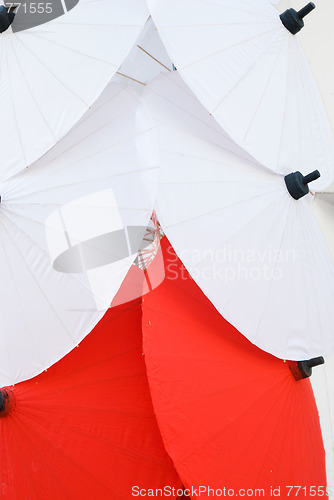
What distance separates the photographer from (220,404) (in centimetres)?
173

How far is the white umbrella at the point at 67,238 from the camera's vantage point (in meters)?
1.61

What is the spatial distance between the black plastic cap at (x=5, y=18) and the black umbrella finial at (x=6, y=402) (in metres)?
1.13

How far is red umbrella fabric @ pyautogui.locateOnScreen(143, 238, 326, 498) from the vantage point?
166 cm

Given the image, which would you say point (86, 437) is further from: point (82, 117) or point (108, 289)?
point (82, 117)

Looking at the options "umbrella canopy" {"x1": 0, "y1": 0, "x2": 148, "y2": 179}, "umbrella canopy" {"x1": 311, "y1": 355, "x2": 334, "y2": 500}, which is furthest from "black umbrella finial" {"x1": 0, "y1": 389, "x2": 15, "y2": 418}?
"umbrella canopy" {"x1": 311, "y1": 355, "x2": 334, "y2": 500}

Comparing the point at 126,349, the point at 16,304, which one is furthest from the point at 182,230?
the point at 16,304

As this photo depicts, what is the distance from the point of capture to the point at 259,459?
5.73 feet

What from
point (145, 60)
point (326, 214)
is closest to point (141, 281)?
point (145, 60)

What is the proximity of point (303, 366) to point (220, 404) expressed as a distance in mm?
337

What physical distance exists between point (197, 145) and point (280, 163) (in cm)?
31

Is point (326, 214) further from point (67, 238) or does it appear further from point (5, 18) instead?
point (5, 18)

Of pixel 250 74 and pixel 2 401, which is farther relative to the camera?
pixel 250 74

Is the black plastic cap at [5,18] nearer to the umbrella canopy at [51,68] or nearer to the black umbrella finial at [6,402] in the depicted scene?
the umbrella canopy at [51,68]

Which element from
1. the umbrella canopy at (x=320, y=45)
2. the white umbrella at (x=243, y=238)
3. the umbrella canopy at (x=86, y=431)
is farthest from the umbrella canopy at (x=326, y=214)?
the umbrella canopy at (x=86, y=431)
